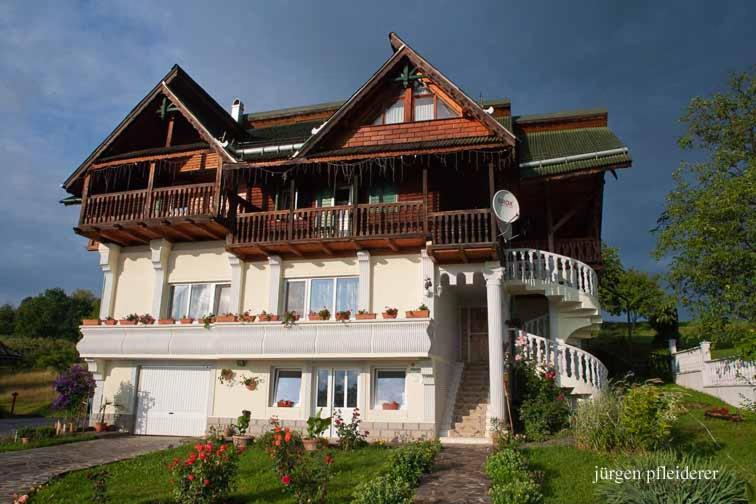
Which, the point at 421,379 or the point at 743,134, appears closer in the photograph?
the point at 421,379

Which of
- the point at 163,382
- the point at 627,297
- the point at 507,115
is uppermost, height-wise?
the point at 507,115

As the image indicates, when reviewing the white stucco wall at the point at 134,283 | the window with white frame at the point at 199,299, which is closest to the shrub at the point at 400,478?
the window with white frame at the point at 199,299

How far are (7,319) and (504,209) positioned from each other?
81354mm

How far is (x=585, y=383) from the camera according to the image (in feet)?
54.4

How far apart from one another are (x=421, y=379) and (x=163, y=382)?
344 inches

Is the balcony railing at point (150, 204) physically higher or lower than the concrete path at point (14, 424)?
higher

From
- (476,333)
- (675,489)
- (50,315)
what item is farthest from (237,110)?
(50,315)

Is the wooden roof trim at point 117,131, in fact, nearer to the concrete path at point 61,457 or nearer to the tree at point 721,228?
the concrete path at point 61,457

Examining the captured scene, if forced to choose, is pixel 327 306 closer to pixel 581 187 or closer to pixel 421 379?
pixel 421 379

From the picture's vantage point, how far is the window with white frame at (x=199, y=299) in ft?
63.3

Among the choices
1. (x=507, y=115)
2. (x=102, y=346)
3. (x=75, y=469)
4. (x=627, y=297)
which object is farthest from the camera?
(x=627, y=297)

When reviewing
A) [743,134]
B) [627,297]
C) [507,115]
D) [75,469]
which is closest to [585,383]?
[743,134]

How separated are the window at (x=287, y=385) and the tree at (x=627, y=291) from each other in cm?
2449

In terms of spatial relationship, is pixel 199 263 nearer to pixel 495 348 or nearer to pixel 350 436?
pixel 350 436
